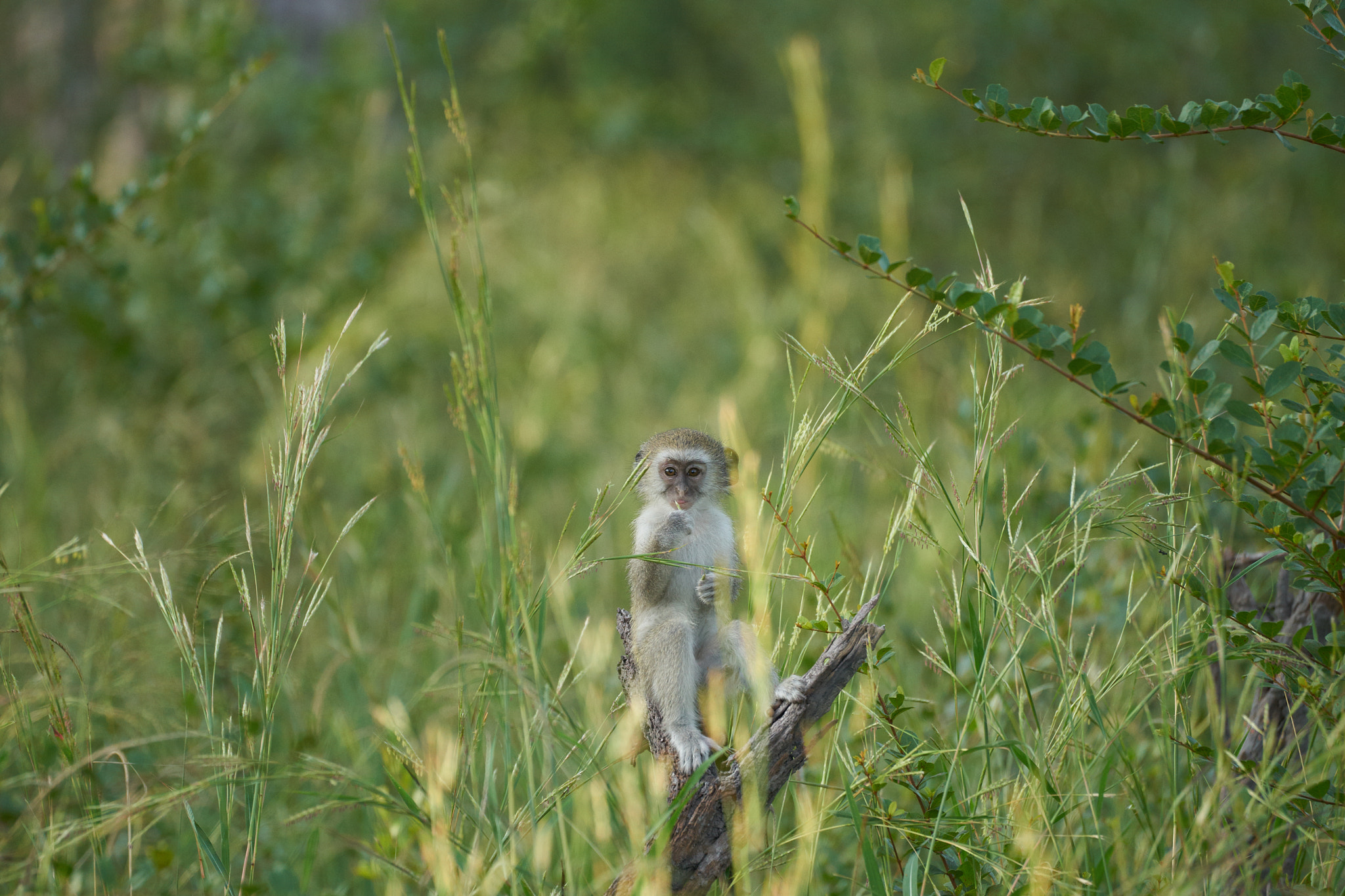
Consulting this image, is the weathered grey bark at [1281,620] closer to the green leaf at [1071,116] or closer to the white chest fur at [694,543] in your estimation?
the green leaf at [1071,116]

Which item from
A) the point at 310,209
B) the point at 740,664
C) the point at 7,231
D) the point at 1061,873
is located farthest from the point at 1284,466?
the point at 310,209

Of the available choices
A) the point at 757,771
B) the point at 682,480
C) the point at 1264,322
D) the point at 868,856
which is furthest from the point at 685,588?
the point at 1264,322

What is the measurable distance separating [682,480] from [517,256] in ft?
25.1

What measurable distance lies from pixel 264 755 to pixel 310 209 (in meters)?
4.98

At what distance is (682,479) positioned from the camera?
9.30 feet

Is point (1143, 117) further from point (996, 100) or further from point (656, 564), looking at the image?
point (656, 564)

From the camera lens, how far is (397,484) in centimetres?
555

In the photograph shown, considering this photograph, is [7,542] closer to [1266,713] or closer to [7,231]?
[7,231]

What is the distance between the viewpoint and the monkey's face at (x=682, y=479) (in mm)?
2812

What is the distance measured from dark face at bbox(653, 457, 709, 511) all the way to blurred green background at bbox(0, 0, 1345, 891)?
0.46 metres

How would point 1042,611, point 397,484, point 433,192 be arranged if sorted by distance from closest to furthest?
1. point 1042,611
2. point 397,484
3. point 433,192

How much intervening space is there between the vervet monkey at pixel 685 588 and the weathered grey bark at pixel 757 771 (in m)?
0.06

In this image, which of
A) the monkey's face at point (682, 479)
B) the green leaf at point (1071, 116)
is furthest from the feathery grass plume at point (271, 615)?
the green leaf at point (1071, 116)

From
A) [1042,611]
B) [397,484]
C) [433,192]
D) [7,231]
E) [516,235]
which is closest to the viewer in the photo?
[1042,611]
